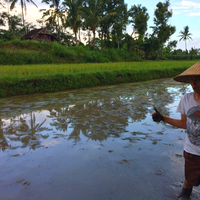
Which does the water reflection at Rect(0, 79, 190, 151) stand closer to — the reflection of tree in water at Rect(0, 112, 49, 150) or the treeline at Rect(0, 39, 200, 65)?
the reflection of tree in water at Rect(0, 112, 49, 150)

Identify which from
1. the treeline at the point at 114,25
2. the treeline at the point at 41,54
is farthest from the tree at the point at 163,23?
the treeline at the point at 41,54

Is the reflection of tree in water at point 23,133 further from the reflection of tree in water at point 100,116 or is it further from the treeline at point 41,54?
the treeline at point 41,54

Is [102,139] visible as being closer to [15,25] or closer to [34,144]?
[34,144]

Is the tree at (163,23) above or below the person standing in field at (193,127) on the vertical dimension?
above

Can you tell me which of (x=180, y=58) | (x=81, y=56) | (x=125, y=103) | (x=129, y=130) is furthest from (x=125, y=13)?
(x=129, y=130)

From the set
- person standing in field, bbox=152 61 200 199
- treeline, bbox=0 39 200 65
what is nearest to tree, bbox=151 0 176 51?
treeline, bbox=0 39 200 65

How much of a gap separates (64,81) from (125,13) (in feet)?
58.4

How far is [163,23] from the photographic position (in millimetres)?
24047

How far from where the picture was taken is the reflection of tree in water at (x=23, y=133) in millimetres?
2579

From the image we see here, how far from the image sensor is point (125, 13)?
71.9ft

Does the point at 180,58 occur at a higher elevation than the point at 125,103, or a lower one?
higher

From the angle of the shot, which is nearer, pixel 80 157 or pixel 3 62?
pixel 80 157

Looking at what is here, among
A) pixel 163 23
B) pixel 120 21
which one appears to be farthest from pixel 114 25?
pixel 163 23

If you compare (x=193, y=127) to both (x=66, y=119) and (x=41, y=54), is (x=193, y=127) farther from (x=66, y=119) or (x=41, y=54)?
(x=41, y=54)
